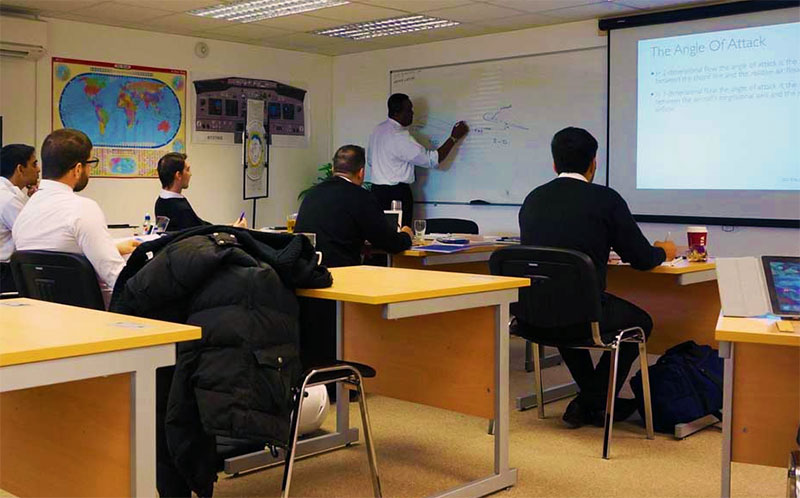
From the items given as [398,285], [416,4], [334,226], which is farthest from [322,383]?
[416,4]

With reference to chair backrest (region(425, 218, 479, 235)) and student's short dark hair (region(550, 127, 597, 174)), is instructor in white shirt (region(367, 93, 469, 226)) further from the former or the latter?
student's short dark hair (region(550, 127, 597, 174))

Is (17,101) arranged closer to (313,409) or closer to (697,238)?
(313,409)

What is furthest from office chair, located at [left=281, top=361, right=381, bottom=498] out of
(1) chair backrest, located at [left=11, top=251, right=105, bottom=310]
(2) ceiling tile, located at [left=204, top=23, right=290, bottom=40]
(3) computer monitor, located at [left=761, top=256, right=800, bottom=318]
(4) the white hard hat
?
(2) ceiling tile, located at [left=204, top=23, right=290, bottom=40]

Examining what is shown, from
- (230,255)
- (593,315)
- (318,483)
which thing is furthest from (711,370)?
(230,255)

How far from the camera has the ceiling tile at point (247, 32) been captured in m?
7.26

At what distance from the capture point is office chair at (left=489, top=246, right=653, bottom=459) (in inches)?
136

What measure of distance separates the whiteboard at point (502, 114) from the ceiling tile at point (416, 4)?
1.14 m

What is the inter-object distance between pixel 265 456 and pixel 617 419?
164 cm

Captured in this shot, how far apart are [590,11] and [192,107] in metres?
3.45

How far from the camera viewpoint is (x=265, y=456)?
130 inches

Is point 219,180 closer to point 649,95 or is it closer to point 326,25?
point 326,25

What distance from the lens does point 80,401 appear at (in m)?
2.03

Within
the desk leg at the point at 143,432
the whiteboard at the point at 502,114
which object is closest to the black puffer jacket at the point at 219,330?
the desk leg at the point at 143,432

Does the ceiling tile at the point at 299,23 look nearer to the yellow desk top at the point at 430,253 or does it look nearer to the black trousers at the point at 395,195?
the black trousers at the point at 395,195
